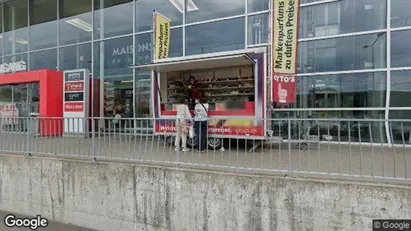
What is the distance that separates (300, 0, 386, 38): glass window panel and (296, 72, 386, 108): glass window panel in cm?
139

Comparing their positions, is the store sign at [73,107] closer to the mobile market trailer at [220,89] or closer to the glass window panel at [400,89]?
the mobile market trailer at [220,89]

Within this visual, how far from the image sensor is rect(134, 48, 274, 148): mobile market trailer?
748 cm

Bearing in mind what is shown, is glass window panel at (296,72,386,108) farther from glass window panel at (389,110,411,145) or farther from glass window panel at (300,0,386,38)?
glass window panel at (389,110,411,145)

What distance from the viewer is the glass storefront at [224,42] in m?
9.50

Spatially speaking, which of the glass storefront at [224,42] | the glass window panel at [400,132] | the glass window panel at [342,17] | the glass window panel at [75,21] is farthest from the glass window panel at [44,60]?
the glass window panel at [400,132]

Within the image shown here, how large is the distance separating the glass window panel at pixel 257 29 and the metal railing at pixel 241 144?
4.28 metres

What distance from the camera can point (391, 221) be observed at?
4.34 meters

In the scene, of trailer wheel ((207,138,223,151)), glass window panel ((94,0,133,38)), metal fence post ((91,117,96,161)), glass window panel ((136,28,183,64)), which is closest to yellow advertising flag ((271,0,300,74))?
trailer wheel ((207,138,223,151))

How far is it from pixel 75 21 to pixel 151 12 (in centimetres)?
441

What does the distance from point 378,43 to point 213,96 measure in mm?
5008

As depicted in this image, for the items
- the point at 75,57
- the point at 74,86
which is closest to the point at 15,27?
the point at 75,57

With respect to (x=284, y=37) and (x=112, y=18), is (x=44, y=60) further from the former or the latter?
(x=284, y=37)

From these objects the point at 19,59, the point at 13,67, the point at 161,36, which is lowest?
the point at 13,67

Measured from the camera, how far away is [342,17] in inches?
398
